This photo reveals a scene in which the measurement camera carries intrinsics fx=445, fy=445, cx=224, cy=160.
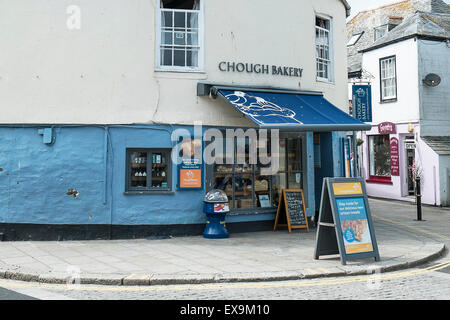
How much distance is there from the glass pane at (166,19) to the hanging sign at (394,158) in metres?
12.3

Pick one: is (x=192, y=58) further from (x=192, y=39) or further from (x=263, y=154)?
(x=263, y=154)

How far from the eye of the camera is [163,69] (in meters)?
10.2

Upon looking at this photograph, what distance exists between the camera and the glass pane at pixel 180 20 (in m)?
10.5

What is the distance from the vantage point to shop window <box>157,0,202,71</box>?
409 inches

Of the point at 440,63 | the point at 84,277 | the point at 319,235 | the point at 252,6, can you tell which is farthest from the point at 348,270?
the point at 440,63

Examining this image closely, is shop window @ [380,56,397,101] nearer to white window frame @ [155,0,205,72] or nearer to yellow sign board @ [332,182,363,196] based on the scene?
white window frame @ [155,0,205,72]

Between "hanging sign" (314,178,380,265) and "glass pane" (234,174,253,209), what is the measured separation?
3322mm

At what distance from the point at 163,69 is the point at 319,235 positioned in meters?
5.19

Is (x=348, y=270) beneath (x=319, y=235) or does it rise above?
beneath

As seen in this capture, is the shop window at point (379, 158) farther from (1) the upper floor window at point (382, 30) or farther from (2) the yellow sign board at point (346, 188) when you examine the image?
(2) the yellow sign board at point (346, 188)

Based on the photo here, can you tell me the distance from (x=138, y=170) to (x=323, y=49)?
20.9 ft

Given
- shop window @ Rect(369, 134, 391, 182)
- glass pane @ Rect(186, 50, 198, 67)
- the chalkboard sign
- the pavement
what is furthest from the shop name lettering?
shop window @ Rect(369, 134, 391, 182)
